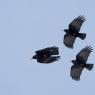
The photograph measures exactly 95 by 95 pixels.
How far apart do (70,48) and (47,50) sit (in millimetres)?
1453

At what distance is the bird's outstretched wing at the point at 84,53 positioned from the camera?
87.4ft

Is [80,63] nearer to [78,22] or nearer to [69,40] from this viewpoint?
[69,40]

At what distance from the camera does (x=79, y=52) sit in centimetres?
2689

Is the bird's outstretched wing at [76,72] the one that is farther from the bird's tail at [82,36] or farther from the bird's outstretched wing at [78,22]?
the bird's outstretched wing at [78,22]

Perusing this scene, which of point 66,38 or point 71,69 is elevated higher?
point 66,38

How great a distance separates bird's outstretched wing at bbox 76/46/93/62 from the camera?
87.4 feet

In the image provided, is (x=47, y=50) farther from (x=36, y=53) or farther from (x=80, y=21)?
(x=80, y=21)

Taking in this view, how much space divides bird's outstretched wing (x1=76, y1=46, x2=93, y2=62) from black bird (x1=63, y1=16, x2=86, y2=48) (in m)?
0.59

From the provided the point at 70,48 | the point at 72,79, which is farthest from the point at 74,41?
the point at 72,79

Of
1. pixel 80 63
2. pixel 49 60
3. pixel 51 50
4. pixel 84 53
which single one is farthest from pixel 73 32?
pixel 49 60

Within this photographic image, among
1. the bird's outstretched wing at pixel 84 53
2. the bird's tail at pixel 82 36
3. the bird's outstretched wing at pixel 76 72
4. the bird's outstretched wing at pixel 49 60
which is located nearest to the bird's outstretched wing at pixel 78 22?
the bird's tail at pixel 82 36

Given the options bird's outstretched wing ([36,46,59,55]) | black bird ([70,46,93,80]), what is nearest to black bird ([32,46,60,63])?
bird's outstretched wing ([36,46,59,55])

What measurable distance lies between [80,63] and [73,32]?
1783 millimetres

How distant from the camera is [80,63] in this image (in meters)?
26.9
